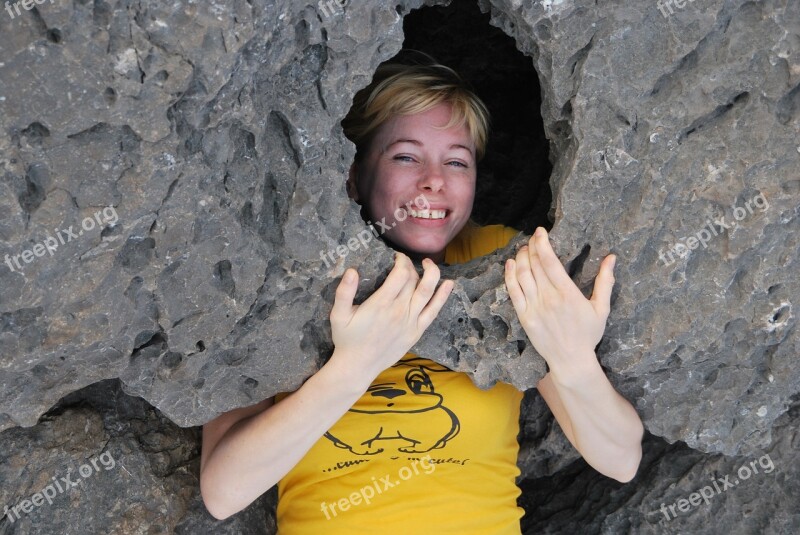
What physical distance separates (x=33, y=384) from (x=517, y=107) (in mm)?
1669

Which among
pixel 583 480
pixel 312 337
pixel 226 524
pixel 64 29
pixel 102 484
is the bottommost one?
pixel 583 480

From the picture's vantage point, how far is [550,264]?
5.72ft

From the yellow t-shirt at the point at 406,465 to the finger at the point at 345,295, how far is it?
1.32ft

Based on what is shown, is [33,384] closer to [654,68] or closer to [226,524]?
[226,524]

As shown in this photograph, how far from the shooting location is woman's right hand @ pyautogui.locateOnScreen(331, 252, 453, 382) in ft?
5.63

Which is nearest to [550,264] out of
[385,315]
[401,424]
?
[385,315]

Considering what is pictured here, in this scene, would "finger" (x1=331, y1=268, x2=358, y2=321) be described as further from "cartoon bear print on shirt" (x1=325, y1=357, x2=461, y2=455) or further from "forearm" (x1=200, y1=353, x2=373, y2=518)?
"cartoon bear print on shirt" (x1=325, y1=357, x2=461, y2=455)

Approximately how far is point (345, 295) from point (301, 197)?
22 centimetres

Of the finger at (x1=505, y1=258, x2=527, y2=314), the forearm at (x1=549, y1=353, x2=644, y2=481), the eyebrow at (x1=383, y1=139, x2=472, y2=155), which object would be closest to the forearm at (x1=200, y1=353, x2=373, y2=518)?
the finger at (x1=505, y1=258, x2=527, y2=314)

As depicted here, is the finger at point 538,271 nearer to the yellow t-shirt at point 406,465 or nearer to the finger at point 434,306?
the finger at point 434,306

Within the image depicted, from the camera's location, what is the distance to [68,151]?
1.44 m

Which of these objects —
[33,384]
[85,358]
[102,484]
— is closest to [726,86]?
[85,358]

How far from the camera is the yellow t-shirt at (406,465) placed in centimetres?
204

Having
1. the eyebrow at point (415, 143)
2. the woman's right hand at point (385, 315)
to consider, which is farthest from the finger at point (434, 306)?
the eyebrow at point (415, 143)
